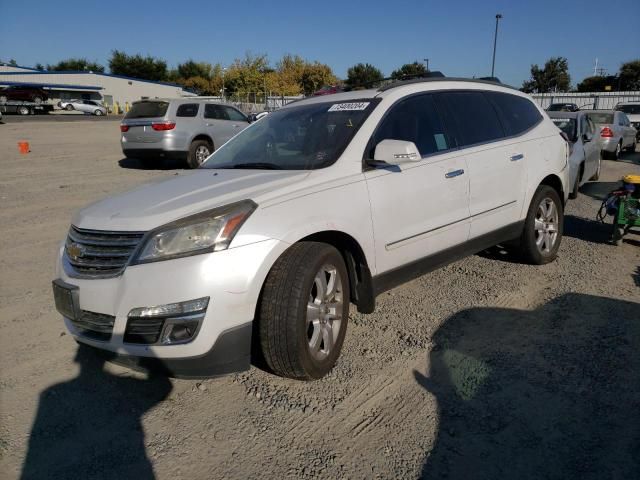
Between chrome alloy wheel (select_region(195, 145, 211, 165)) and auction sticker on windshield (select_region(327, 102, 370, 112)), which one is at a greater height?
auction sticker on windshield (select_region(327, 102, 370, 112))

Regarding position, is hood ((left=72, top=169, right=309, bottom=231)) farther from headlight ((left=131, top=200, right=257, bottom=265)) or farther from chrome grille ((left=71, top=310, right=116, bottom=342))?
chrome grille ((left=71, top=310, right=116, bottom=342))

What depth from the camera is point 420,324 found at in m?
3.83

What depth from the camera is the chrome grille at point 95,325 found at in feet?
8.82

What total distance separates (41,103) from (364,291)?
51443 mm

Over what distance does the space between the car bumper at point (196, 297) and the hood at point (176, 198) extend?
0.29m

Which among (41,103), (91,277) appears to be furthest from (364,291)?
(41,103)

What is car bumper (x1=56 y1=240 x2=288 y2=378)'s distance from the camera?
8.36 feet

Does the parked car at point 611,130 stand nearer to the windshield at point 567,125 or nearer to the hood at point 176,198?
the windshield at point 567,125

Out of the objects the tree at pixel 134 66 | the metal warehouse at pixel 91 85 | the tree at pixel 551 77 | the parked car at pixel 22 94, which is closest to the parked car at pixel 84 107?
the parked car at pixel 22 94

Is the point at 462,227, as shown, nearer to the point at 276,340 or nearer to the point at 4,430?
the point at 276,340

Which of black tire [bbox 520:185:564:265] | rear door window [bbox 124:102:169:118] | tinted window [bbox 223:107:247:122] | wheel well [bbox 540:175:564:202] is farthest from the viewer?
tinted window [bbox 223:107:247:122]

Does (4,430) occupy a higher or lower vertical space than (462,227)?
lower

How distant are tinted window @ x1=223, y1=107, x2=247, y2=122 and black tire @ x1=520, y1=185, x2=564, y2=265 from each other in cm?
1045

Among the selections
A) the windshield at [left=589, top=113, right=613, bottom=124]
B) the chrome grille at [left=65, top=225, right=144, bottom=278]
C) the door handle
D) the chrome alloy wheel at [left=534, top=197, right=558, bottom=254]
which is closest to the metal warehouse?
the windshield at [left=589, top=113, right=613, bottom=124]
